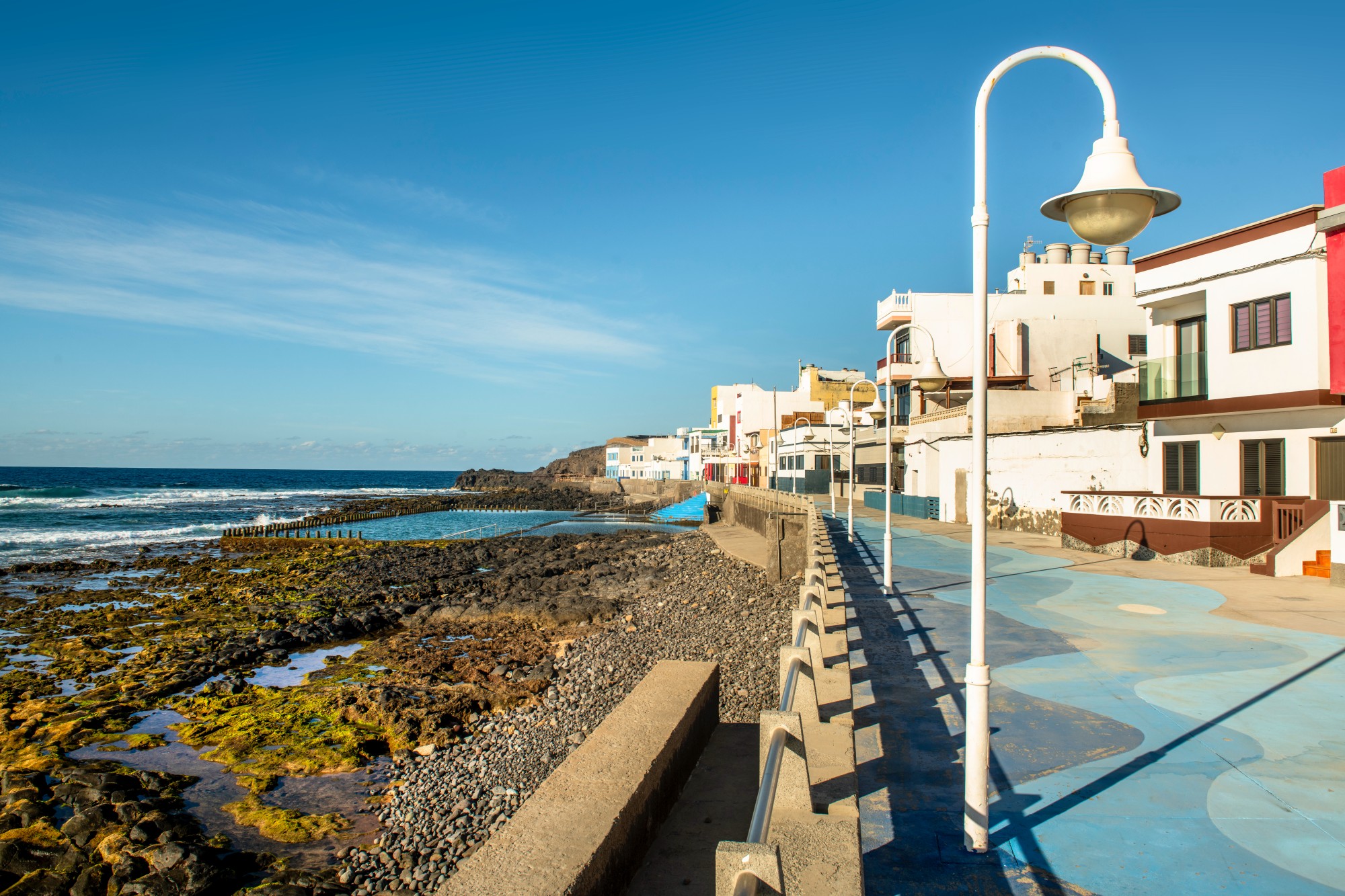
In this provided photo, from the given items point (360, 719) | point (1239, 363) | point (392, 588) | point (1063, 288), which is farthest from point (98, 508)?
point (1239, 363)

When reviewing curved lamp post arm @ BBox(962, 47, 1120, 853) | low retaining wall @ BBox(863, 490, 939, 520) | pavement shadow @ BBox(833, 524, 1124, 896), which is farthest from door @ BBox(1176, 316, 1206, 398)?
curved lamp post arm @ BBox(962, 47, 1120, 853)

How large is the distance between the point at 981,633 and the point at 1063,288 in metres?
44.8

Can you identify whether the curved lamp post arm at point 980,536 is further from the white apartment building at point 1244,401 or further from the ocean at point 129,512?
the ocean at point 129,512

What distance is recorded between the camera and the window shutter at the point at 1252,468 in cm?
1788

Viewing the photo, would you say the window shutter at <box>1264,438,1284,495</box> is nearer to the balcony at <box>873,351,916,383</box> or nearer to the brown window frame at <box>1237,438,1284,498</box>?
the brown window frame at <box>1237,438,1284,498</box>

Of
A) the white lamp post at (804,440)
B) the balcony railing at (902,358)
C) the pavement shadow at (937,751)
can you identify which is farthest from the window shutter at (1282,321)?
the white lamp post at (804,440)

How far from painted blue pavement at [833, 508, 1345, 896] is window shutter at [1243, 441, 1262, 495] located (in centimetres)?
791

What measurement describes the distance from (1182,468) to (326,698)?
20968mm

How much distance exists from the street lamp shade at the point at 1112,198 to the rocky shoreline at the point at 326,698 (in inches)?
326

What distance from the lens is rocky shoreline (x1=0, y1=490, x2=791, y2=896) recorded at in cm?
864

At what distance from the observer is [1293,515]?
1616cm

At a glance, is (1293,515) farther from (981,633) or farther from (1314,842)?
(981,633)

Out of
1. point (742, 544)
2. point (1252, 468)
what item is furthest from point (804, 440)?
point (1252, 468)

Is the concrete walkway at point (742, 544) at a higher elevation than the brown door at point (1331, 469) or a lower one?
lower
